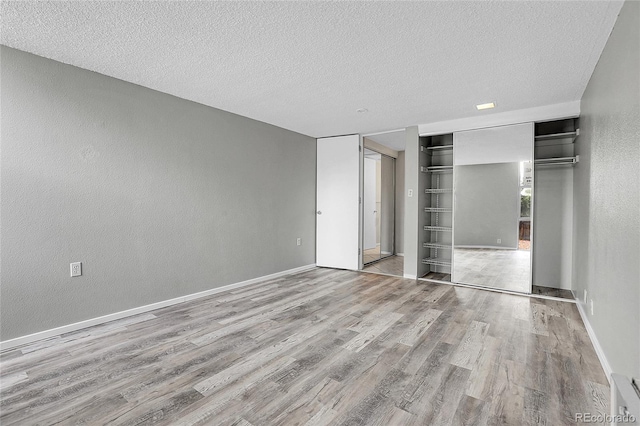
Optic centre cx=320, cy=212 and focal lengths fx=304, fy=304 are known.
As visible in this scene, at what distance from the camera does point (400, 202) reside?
6.78 metres

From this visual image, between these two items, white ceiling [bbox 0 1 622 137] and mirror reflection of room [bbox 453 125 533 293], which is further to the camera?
mirror reflection of room [bbox 453 125 533 293]

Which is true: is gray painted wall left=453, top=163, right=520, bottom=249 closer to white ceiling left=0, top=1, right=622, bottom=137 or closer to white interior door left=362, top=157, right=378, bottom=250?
white ceiling left=0, top=1, right=622, bottom=137

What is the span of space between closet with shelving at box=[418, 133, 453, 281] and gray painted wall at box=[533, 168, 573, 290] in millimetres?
1132

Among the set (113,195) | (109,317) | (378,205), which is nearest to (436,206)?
(378,205)

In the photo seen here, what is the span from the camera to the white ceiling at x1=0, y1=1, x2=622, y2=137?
192 centimetres

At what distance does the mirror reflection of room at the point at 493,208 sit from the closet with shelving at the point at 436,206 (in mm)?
393

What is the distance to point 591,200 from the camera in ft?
8.64

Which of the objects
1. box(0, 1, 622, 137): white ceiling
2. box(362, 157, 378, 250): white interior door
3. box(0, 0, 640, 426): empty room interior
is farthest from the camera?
box(362, 157, 378, 250): white interior door

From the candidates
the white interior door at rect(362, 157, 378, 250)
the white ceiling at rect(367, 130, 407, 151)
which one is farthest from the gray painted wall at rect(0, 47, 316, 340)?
the white interior door at rect(362, 157, 378, 250)

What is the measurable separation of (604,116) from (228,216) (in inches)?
152

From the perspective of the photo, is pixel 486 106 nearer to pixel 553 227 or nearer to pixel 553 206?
pixel 553 206

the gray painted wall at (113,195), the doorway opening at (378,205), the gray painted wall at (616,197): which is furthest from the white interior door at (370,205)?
the gray painted wall at (616,197)

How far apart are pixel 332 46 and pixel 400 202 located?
16.0ft

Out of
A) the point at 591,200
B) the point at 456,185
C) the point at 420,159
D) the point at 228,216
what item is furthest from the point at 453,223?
the point at 228,216
